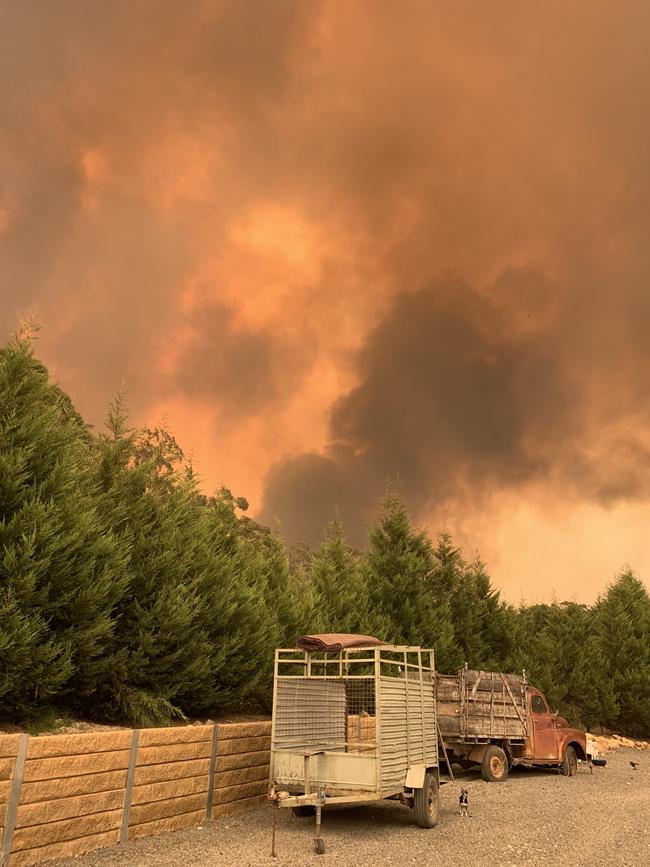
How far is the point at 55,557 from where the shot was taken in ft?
37.2

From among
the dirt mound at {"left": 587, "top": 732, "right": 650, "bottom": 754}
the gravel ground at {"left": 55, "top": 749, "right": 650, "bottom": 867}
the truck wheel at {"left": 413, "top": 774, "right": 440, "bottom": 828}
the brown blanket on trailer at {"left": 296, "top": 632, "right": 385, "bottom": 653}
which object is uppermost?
the brown blanket on trailer at {"left": 296, "top": 632, "right": 385, "bottom": 653}

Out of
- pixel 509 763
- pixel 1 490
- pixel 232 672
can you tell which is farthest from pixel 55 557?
pixel 509 763

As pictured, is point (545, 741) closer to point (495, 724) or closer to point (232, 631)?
point (495, 724)

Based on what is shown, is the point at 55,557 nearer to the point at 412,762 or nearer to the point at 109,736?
the point at 109,736

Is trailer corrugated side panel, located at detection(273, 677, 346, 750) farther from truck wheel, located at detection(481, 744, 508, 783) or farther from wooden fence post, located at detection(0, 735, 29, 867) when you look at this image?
truck wheel, located at detection(481, 744, 508, 783)

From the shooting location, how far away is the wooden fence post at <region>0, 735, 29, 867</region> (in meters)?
7.72

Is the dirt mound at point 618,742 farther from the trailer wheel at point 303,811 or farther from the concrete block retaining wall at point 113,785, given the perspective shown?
the concrete block retaining wall at point 113,785

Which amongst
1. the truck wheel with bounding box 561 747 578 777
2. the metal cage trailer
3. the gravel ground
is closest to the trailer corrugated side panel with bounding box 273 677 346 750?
the metal cage trailer

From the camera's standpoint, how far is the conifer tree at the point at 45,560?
10523 mm

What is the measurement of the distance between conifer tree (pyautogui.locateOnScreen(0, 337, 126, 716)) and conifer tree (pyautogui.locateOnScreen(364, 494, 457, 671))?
14.0 metres

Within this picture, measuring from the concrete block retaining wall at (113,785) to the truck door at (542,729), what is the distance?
10.3m

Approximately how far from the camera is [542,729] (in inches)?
760

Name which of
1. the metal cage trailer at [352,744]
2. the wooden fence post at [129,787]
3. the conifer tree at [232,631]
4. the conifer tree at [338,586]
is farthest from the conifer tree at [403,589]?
the wooden fence post at [129,787]

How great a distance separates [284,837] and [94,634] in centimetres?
473
